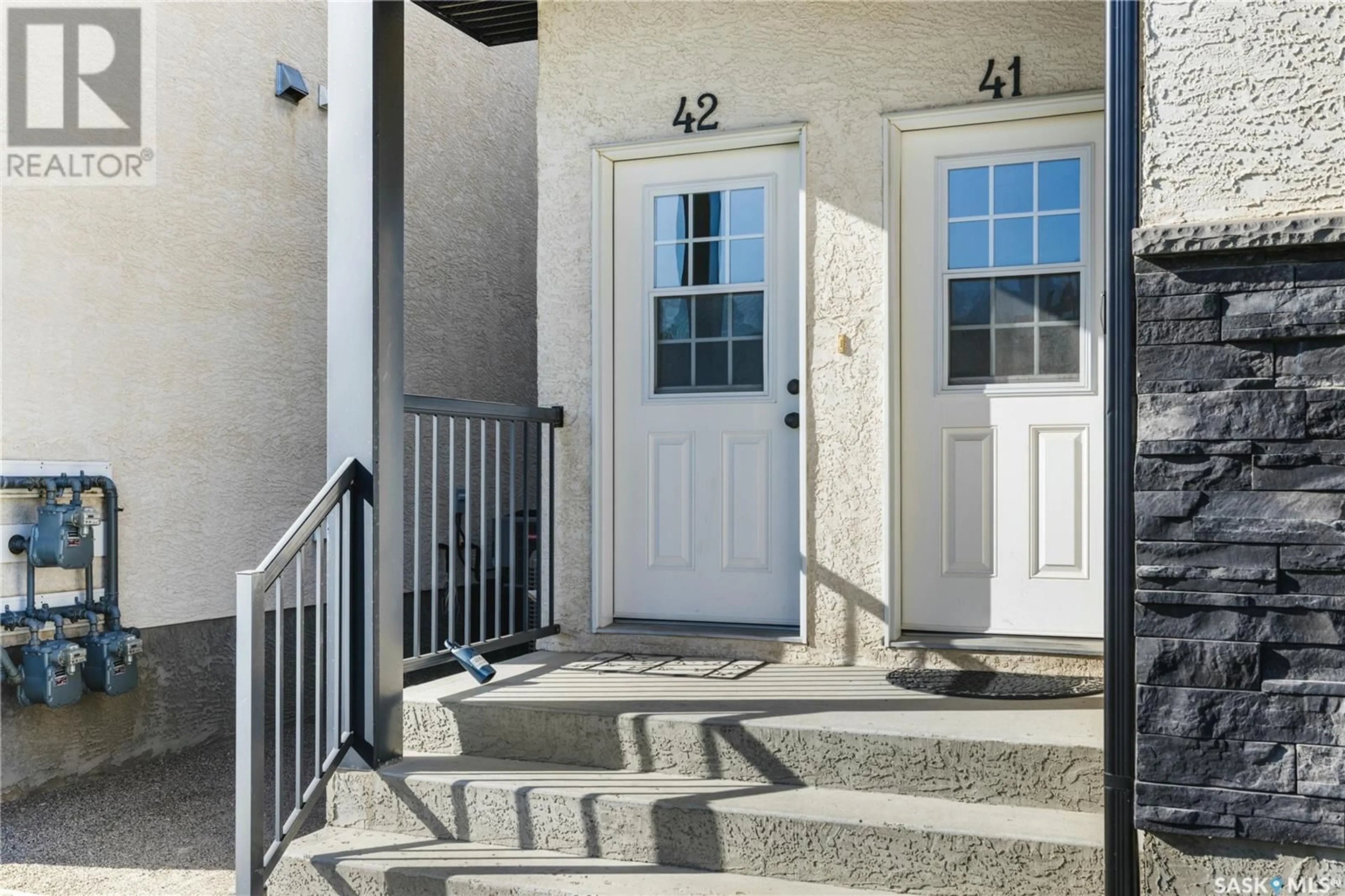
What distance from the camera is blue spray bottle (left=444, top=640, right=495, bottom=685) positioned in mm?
3615

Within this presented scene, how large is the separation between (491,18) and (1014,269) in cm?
250

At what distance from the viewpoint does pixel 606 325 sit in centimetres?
451

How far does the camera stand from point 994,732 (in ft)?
9.83

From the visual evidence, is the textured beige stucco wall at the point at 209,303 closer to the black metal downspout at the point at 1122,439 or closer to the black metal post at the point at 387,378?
the black metal post at the point at 387,378

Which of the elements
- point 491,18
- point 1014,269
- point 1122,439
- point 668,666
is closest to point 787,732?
point 668,666

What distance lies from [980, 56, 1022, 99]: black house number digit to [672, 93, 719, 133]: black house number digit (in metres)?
1.02

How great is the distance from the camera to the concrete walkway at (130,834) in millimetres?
3467

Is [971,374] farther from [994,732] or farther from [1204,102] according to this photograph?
[1204,102]

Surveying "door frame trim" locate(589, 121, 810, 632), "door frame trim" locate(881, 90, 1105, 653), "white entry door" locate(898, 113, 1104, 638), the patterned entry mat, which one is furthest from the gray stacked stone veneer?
"door frame trim" locate(589, 121, 810, 632)

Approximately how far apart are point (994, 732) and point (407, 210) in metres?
Answer: 4.12

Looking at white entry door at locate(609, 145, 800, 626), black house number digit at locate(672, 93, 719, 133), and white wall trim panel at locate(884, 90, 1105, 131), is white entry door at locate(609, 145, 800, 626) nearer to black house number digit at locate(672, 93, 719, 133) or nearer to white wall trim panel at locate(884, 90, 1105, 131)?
black house number digit at locate(672, 93, 719, 133)

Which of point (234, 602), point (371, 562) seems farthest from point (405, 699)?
point (234, 602)

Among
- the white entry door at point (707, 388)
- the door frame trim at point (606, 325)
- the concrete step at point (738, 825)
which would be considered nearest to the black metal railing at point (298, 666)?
the concrete step at point (738, 825)

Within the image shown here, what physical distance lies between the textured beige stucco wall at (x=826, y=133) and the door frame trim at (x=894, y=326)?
→ 0.03 meters
